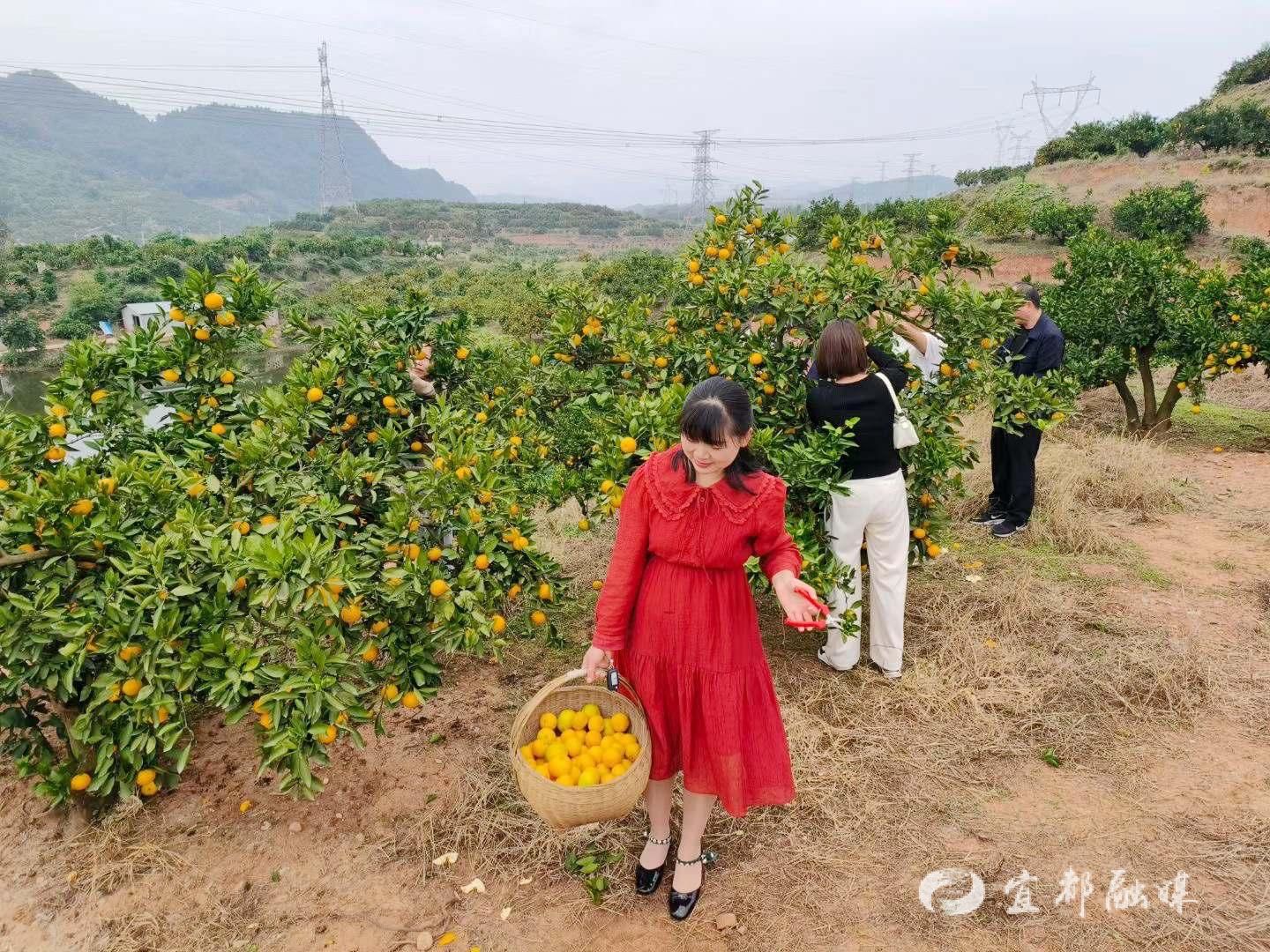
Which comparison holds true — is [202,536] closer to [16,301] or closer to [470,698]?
[470,698]

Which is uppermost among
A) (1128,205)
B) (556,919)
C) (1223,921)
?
(1128,205)

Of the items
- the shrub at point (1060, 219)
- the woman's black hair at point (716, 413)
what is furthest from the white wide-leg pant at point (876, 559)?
the shrub at point (1060, 219)

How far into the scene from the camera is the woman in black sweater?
327 cm

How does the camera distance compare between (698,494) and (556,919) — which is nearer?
(698,494)

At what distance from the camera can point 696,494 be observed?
2.13m

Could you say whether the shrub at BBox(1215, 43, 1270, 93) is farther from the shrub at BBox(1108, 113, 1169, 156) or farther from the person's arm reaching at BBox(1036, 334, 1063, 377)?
the person's arm reaching at BBox(1036, 334, 1063, 377)

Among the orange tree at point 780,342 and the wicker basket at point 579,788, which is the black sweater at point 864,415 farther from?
the wicker basket at point 579,788

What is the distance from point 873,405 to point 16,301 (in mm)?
40110

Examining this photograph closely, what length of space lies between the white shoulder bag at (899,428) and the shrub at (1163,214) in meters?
21.5

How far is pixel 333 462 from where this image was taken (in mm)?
3016

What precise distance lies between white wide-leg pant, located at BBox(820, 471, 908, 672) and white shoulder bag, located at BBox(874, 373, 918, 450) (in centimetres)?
20

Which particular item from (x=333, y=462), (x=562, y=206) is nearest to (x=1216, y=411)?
(x=333, y=462)

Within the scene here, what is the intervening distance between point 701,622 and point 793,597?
0.31 metres

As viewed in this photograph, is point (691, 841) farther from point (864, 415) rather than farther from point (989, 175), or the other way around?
point (989, 175)
